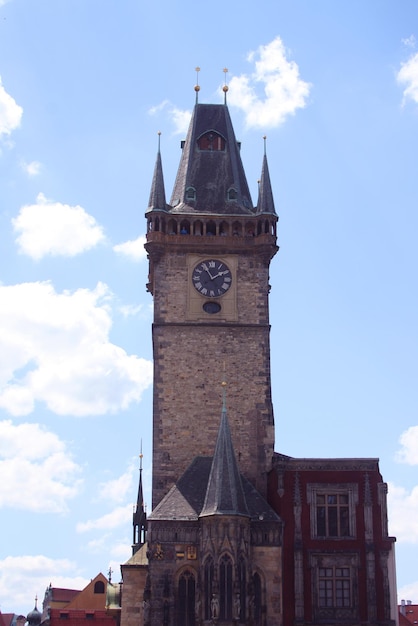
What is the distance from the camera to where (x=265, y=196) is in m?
63.3

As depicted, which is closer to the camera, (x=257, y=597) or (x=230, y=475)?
(x=257, y=597)

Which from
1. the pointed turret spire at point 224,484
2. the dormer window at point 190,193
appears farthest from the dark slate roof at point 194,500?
the dormer window at point 190,193

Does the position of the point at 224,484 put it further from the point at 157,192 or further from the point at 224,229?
the point at 157,192

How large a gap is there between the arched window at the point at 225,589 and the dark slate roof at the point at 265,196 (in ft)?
71.7

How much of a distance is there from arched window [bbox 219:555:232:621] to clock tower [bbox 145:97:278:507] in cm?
717

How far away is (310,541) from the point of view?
53.9 m

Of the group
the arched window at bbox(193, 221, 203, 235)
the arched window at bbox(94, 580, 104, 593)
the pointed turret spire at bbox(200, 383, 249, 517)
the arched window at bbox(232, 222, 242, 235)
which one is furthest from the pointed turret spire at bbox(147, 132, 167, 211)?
Answer: the arched window at bbox(94, 580, 104, 593)

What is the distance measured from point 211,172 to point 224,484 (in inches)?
868

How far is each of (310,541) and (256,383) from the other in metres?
9.95

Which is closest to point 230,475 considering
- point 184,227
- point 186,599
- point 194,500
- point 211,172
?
point 194,500

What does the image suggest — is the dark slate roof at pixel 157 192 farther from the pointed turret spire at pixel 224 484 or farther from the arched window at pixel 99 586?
the arched window at pixel 99 586

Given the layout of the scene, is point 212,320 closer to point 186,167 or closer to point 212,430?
point 212,430

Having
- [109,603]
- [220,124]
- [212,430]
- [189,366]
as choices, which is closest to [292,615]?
[212,430]

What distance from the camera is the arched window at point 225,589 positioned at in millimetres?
49938
